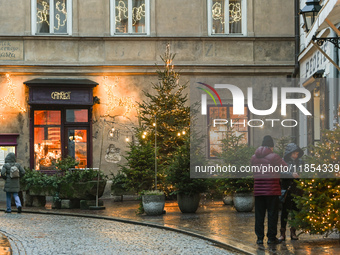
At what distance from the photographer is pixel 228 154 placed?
1739 centimetres

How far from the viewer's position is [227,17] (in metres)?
24.4

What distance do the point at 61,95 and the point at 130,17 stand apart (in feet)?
12.8

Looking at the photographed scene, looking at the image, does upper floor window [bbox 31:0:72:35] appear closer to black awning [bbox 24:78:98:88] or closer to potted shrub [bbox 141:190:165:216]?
black awning [bbox 24:78:98:88]

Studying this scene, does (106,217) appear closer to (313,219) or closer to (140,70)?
(313,219)

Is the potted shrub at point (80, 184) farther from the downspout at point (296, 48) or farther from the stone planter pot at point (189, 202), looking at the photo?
the downspout at point (296, 48)

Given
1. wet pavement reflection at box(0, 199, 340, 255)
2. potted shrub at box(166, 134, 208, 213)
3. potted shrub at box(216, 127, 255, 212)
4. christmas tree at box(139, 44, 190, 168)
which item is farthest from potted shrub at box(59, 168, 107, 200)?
potted shrub at box(216, 127, 255, 212)

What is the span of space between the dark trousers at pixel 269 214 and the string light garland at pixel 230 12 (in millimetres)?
13940

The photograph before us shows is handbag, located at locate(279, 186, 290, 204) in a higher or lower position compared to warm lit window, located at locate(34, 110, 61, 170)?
lower

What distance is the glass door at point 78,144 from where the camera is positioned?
23.7 meters

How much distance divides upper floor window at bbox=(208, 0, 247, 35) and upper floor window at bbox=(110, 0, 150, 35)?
7.92ft

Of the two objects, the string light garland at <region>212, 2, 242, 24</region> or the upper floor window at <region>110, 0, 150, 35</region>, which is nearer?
the upper floor window at <region>110, 0, 150, 35</region>

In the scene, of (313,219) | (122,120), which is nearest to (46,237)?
(313,219)

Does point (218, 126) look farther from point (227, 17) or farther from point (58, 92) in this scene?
point (58, 92)

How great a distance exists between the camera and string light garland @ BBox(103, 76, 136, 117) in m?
23.8
